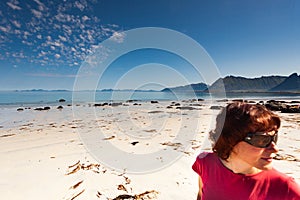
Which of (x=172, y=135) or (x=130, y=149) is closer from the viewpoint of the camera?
(x=130, y=149)

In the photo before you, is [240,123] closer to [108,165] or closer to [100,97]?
[108,165]

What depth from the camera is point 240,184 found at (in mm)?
1604

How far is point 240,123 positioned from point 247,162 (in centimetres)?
33

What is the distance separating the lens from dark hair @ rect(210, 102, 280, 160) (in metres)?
1.63

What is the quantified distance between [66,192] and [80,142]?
3.66m

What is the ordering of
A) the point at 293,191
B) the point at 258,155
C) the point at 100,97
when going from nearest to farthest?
the point at 293,191 < the point at 258,155 < the point at 100,97

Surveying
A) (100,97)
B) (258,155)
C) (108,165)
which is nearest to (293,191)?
(258,155)

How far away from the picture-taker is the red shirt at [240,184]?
56.8 inches

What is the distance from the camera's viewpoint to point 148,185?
12.7 feet

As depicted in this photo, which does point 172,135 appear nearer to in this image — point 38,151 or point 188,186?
point 188,186

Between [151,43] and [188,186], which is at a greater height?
[151,43]

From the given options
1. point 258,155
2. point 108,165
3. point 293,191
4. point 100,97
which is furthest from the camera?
point 100,97

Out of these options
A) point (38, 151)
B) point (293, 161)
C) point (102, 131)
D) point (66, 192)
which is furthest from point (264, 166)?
point (102, 131)

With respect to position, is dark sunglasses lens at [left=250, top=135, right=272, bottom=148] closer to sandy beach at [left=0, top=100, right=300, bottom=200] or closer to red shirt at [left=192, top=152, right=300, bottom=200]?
red shirt at [left=192, top=152, right=300, bottom=200]
